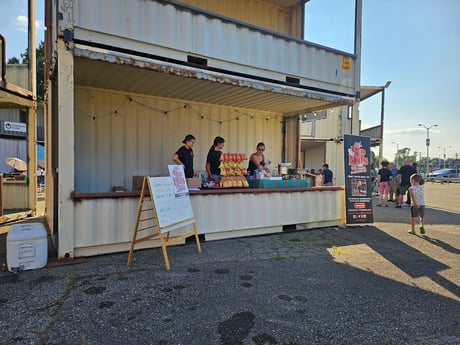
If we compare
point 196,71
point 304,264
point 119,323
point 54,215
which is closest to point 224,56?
point 196,71

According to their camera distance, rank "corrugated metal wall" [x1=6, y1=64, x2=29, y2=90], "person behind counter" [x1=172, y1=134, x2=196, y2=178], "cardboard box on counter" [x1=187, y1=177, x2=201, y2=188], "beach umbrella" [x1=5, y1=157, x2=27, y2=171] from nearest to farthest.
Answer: "cardboard box on counter" [x1=187, y1=177, x2=201, y2=188]
"person behind counter" [x1=172, y1=134, x2=196, y2=178]
"corrugated metal wall" [x1=6, y1=64, x2=29, y2=90]
"beach umbrella" [x1=5, y1=157, x2=27, y2=171]

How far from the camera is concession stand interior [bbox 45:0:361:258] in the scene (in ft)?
14.8

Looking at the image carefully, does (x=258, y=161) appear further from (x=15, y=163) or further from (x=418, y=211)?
(x=15, y=163)

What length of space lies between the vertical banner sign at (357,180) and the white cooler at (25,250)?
612cm

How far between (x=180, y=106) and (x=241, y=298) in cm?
562

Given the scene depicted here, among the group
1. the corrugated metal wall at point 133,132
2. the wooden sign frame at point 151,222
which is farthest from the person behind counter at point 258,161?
the wooden sign frame at point 151,222

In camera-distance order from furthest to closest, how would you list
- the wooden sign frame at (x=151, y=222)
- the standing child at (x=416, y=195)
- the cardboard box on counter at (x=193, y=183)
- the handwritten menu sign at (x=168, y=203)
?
the standing child at (x=416, y=195), the cardboard box on counter at (x=193, y=183), the handwritten menu sign at (x=168, y=203), the wooden sign frame at (x=151, y=222)

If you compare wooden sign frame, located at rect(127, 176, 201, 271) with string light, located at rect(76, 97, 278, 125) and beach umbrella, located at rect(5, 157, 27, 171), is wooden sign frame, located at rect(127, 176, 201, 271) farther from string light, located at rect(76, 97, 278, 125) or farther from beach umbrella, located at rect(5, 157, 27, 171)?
beach umbrella, located at rect(5, 157, 27, 171)

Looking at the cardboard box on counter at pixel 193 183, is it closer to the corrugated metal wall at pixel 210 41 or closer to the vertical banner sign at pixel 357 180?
the corrugated metal wall at pixel 210 41

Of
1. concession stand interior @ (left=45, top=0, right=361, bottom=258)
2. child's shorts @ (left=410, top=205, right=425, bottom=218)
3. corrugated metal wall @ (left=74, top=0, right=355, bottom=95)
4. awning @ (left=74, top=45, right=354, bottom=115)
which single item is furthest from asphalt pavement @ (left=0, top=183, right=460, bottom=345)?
corrugated metal wall @ (left=74, top=0, right=355, bottom=95)

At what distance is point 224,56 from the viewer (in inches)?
231

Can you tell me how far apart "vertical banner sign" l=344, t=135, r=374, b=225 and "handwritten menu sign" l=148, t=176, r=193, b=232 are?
409 cm

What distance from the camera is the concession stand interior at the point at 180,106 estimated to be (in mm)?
4516

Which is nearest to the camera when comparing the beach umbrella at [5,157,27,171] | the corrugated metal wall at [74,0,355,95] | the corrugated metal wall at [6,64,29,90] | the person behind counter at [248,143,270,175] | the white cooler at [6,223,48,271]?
the white cooler at [6,223,48,271]
